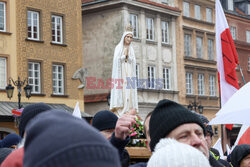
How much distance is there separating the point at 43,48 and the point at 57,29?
1637mm

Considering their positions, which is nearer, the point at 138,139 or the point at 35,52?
the point at 138,139

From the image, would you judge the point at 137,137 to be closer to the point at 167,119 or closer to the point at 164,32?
the point at 167,119

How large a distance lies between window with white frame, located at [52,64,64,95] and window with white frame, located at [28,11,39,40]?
1.98 metres

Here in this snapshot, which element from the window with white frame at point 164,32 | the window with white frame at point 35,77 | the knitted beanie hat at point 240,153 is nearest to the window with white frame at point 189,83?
the window with white frame at point 164,32

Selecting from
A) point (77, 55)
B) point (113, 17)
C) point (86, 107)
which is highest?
point (113, 17)

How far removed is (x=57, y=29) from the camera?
109ft

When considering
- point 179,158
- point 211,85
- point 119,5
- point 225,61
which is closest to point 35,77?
point 119,5

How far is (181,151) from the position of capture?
2391 millimetres

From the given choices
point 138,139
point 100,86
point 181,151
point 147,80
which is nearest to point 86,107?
point 100,86

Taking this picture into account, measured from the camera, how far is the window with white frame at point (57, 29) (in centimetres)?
3312

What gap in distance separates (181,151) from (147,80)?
125 ft

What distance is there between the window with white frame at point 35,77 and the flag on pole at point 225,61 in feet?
68.0

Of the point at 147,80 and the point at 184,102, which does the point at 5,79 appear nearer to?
the point at 147,80

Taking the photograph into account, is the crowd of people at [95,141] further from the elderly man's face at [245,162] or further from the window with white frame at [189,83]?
the window with white frame at [189,83]
